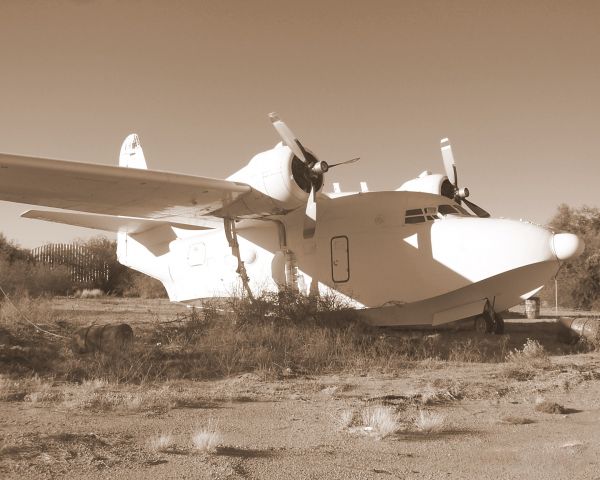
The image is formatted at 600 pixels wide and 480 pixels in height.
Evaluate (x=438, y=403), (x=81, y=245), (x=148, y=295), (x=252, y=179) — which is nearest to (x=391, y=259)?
(x=252, y=179)

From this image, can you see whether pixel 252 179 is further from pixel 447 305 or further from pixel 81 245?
pixel 81 245

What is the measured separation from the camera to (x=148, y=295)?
117 feet

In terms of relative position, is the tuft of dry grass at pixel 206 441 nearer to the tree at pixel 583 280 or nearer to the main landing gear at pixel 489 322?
the main landing gear at pixel 489 322

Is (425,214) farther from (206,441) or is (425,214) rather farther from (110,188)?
(206,441)

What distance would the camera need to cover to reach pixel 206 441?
4402 mm

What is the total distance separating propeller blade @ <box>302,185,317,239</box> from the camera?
1277cm

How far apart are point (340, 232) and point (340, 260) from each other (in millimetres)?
627

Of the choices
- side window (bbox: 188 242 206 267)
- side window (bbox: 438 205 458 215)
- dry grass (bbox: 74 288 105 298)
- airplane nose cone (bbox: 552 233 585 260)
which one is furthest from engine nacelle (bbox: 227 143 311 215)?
dry grass (bbox: 74 288 105 298)

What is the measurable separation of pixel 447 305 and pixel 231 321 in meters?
4.70

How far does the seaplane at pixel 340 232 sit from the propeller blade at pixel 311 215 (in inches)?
1.0

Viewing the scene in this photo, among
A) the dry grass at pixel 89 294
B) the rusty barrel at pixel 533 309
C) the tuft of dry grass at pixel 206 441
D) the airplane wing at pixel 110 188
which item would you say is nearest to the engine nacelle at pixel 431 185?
the airplane wing at pixel 110 188

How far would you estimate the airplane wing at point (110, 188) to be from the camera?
10.7 meters

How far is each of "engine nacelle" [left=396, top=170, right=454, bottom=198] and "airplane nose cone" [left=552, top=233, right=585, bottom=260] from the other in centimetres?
390

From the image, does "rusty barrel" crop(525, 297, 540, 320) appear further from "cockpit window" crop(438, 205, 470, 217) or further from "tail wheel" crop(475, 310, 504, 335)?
"cockpit window" crop(438, 205, 470, 217)
